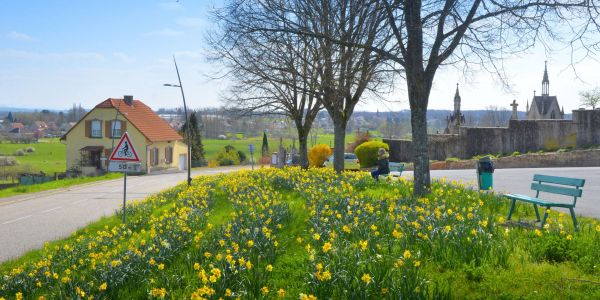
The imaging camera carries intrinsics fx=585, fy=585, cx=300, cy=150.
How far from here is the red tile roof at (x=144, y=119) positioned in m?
58.0

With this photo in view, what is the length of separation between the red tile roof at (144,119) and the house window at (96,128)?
1863mm

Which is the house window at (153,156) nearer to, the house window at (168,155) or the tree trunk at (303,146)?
the house window at (168,155)

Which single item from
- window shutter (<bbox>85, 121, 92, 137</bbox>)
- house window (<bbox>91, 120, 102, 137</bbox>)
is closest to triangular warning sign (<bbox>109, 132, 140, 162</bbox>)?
house window (<bbox>91, 120, 102, 137</bbox>)

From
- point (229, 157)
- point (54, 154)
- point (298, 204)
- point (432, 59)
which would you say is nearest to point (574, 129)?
point (432, 59)

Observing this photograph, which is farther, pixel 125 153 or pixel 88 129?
pixel 88 129

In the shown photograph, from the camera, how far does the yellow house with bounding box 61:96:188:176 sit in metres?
57.3

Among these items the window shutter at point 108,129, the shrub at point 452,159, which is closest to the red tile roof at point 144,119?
the window shutter at point 108,129

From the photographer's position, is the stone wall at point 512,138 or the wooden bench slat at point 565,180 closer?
the wooden bench slat at point 565,180

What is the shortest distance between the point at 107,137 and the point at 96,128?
1744 mm

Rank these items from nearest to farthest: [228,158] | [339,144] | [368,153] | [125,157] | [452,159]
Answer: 1. [125,157]
2. [339,144]
3. [452,159]
4. [368,153]
5. [228,158]

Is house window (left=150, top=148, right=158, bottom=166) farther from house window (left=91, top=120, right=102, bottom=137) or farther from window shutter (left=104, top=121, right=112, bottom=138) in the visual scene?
house window (left=91, top=120, right=102, bottom=137)

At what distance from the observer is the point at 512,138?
3378 centimetres

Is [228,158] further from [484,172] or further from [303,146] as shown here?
[484,172]

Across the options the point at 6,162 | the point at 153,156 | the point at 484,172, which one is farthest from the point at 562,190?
the point at 6,162
